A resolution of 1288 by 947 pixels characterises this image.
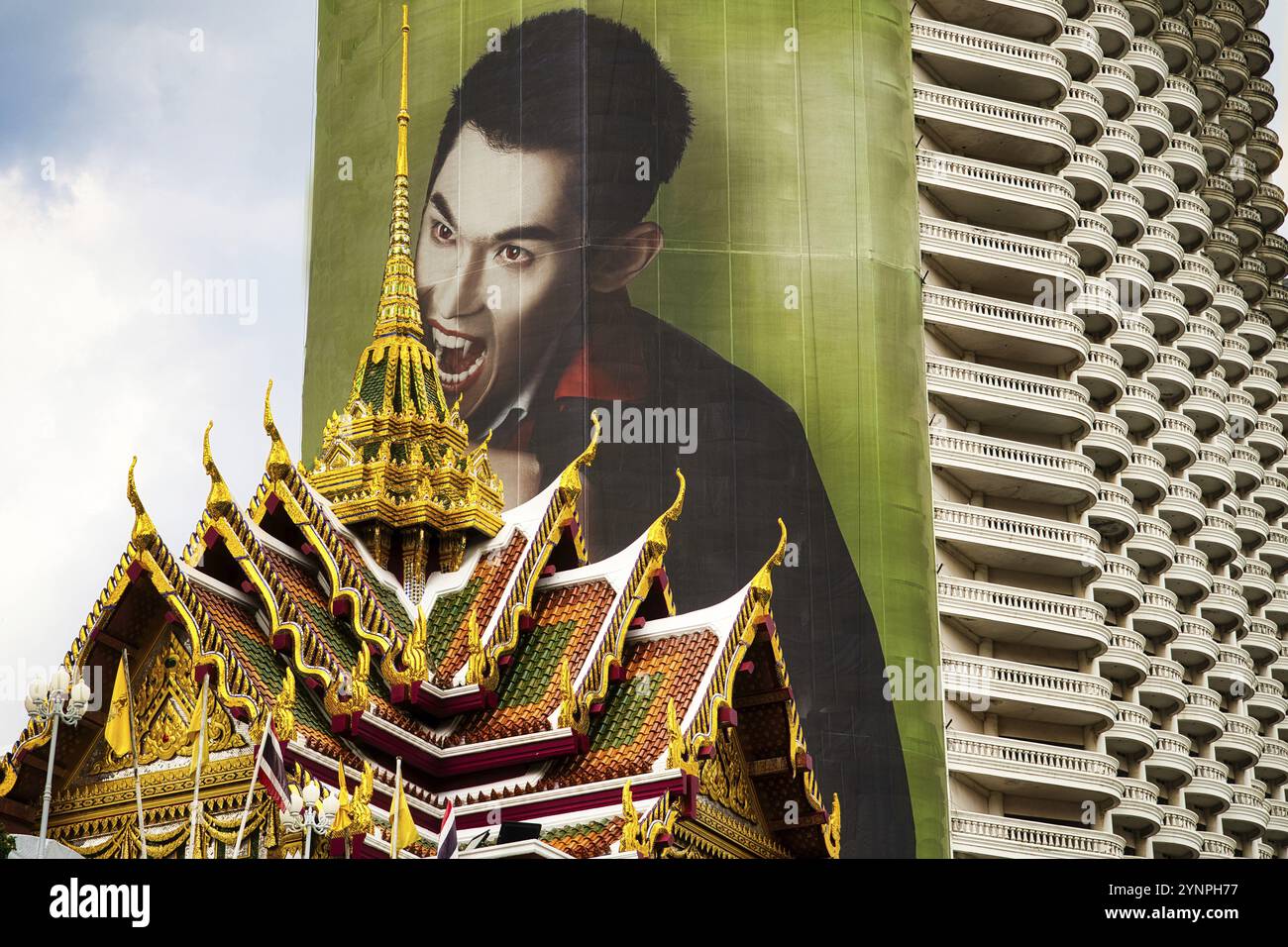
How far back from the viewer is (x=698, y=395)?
188ft

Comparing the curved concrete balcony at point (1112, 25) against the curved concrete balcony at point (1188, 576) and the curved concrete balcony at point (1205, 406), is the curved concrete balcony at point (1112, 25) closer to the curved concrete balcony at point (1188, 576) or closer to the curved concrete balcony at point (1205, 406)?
the curved concrete balcony at point (1205, 406)

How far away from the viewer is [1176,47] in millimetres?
78438

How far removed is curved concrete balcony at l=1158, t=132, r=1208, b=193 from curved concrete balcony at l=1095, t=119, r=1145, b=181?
350 centimetres

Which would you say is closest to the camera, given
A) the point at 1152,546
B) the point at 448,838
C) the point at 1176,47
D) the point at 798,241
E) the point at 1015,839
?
the point at 448,838

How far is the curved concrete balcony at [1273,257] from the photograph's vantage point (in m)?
85.9

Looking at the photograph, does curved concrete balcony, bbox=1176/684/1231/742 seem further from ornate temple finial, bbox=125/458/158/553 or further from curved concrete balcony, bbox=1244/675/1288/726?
ornate temple finial, bbox=125/458/158/553

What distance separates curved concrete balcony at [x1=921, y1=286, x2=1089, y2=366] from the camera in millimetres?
64812

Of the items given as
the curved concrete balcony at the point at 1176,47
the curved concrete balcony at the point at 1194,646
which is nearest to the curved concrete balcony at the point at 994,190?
the curved concrete balcony at the point at 1176,47

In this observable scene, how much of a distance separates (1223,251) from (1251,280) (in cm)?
257

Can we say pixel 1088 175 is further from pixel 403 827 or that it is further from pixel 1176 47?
pixel 403 827

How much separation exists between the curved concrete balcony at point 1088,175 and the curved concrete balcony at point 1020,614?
15.5m

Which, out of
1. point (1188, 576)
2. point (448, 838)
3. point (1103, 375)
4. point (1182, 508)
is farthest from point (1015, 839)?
point (448, 838)

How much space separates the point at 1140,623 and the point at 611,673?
47.8 m

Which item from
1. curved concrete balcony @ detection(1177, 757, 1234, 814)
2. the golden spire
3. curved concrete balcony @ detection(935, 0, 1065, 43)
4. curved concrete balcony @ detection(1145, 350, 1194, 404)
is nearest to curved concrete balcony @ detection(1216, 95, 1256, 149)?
curved concrete balcony @ detection(1145, 350, 1194, 404)
